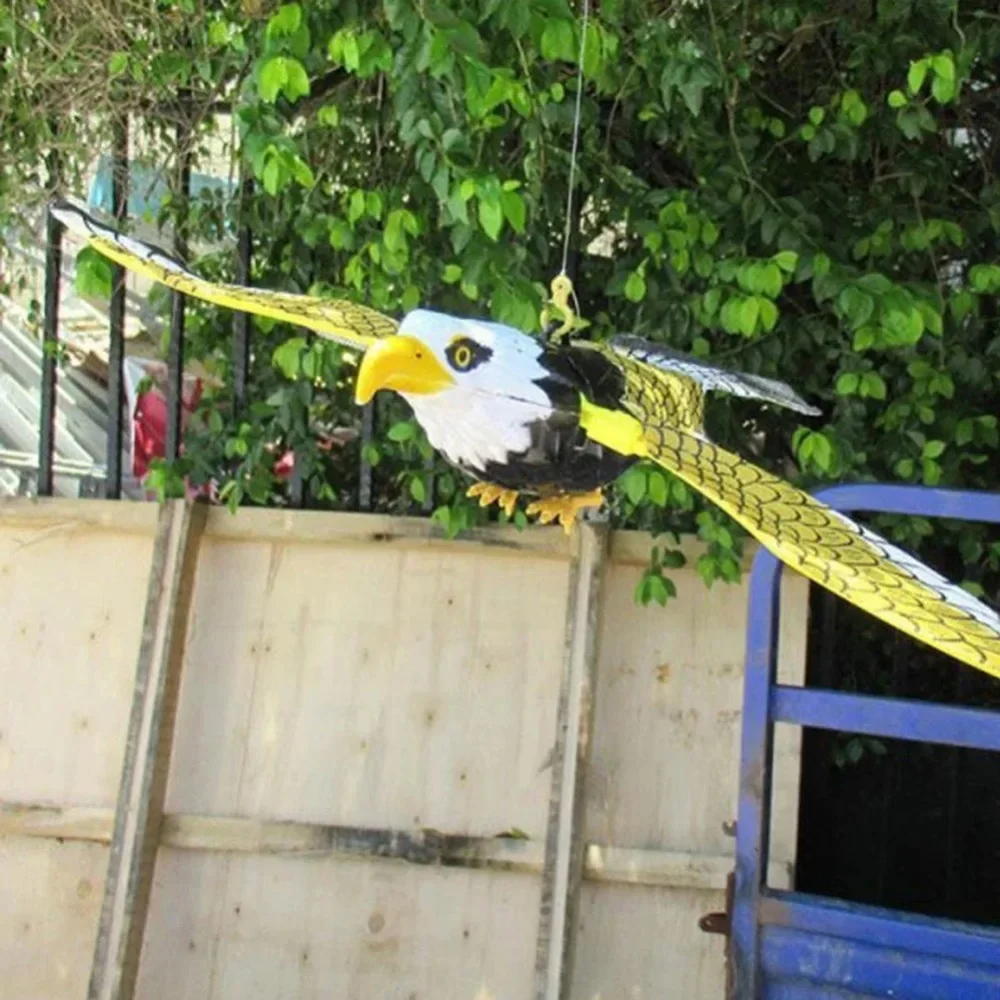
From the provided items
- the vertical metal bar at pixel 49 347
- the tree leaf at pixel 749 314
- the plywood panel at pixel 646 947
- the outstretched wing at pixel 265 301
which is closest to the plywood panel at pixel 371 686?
the plywood panel at pixel 646 947

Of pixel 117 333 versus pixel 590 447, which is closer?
pixel 590 447

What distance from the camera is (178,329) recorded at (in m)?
2.62

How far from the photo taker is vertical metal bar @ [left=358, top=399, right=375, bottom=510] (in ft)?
8.20

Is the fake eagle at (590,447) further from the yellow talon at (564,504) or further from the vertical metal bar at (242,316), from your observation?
the vertical metal bar at (242,316)

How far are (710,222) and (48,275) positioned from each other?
1.50m

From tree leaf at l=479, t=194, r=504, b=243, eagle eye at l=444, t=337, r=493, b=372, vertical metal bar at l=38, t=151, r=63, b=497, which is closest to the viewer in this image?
eagle eye at l=444, t=337, r=493, b=372

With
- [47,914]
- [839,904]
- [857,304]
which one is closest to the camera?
[839,904]

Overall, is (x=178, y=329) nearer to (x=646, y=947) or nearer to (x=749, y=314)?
(x=749, y=314)

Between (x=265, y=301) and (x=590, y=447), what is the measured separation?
0.37m

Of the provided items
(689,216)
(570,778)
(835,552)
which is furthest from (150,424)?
(835,552)

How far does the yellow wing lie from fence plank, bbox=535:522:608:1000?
1408 mm

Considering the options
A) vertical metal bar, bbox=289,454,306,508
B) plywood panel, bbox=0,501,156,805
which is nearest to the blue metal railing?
vertical metal bar, bbox=289,454,306,508

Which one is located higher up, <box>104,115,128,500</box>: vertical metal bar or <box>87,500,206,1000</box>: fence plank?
<box>104,115,128,500</box>: vertical metal bar

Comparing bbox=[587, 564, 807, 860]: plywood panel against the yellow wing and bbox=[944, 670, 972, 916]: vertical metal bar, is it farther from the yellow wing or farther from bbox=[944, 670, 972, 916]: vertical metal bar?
the yellow wing
